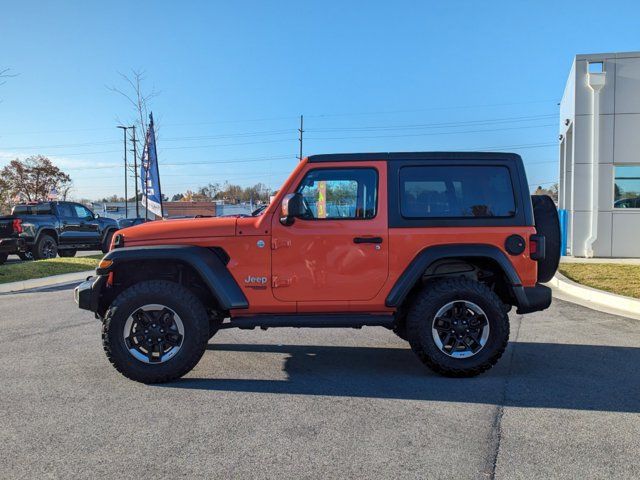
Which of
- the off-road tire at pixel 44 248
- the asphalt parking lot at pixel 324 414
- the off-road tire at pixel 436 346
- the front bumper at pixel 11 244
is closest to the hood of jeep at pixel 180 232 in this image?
the asphalt parking lot at pixel 324 414

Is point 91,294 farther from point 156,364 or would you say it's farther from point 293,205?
point 293,205

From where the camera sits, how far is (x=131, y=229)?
5090mm

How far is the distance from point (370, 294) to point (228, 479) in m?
2.31

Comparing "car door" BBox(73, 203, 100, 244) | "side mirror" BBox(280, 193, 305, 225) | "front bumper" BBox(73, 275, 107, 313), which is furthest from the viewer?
"car door" BBox(73, 203, 100, 244)

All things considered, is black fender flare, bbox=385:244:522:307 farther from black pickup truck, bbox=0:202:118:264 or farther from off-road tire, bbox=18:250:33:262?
off-road tire, bbox=18:250:33:262

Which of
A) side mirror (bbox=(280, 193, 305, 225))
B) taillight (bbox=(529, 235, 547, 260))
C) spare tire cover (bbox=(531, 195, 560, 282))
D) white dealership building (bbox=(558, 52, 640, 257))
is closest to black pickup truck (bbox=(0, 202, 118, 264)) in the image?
side mirror (bbox=(280, 193, 305, 225))

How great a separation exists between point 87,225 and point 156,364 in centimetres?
1499

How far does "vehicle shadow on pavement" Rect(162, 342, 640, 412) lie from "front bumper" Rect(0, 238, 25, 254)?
1175 centimetres

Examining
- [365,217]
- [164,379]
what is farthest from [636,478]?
[164,379]

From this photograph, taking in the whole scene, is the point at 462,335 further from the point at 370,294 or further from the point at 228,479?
the point at 228,479

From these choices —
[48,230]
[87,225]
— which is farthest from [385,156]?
[87,225]

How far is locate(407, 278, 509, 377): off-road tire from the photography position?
4895 mm

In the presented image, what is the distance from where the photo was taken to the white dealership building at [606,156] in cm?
1529

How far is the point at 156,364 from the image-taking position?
481 centimetres
